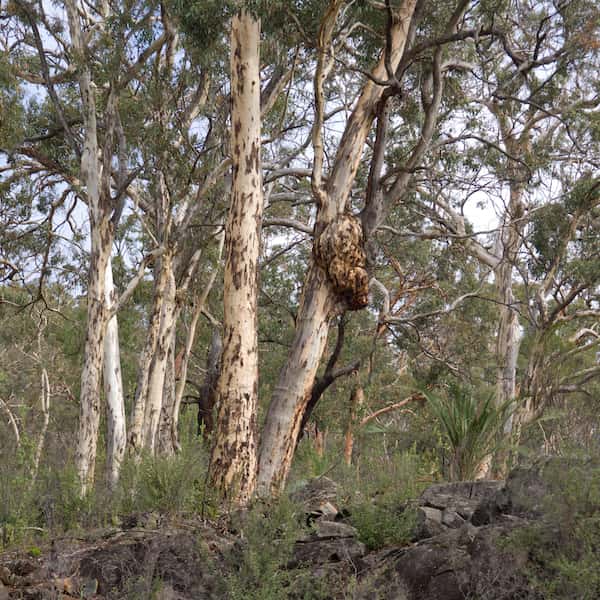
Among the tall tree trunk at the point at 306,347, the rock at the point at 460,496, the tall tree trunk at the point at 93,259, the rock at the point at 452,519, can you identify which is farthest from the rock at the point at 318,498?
the tall tree trunk at the point at 93,259

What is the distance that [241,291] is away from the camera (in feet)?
27.4

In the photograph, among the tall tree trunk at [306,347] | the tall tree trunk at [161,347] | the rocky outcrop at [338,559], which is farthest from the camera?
the tall tree trunk at [161,347]

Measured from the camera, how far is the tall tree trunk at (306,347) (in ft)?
28.7

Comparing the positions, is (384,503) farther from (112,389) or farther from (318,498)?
(112,389)

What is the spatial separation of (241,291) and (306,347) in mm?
1134

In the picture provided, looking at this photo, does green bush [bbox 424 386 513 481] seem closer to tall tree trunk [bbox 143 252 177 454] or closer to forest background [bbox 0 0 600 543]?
forest background [bbox 0 0 600 543]

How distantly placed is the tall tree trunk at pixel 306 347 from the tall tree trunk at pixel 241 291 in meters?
0.68

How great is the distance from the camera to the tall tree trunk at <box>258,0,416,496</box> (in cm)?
874

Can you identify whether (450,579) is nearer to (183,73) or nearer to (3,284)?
(183,73)

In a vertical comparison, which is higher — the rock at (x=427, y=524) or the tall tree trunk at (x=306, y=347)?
the tall tree trunk at (x=306, y=347)

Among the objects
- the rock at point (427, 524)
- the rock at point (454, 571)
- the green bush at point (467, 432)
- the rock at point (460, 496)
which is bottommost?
the rock at point (454, 571)

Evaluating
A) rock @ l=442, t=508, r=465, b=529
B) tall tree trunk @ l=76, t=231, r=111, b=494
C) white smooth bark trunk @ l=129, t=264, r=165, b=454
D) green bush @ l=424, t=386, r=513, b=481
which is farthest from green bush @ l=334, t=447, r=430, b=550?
white smooth bark trunk @ l=129, t=264, r=165, b=454

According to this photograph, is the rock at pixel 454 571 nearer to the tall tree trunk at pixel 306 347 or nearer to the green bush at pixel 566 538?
the green bush at pixel 566 538

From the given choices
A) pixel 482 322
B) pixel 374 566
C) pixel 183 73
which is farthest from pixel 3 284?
pixel 374 566
